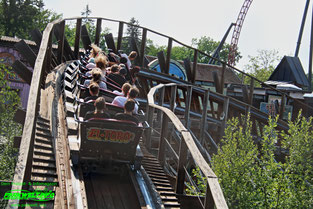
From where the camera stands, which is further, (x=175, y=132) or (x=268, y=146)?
(x=175, y=132)

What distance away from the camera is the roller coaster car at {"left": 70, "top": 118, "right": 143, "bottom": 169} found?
5.88 m

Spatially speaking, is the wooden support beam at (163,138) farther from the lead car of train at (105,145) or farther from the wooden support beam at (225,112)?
the wooden support beam at (225,112)

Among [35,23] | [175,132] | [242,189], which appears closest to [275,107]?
[175,132]

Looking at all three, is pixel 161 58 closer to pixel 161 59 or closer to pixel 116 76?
pixel 161 59

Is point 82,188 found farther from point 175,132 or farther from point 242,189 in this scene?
point 175,132

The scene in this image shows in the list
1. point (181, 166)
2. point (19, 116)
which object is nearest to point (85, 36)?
point (19, 116)

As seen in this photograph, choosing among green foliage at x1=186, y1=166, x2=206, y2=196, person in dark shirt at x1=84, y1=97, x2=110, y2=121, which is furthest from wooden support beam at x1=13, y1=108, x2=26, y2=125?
green foliage at x1=186, y1=166, x2=206, y2=196

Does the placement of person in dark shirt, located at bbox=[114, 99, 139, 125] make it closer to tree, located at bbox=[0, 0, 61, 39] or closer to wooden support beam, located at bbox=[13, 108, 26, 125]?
wooden support beam, located at bbox=[13, 108, 26, 125]

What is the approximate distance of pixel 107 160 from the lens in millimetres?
6000

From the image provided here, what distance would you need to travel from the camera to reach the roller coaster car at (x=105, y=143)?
5.88 m

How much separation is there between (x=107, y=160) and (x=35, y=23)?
41040mm

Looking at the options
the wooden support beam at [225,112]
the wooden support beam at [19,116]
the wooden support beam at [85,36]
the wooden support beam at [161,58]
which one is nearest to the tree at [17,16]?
the wooden support beam at [85,36]

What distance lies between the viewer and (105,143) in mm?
5961

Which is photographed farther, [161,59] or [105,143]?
[161,59]
